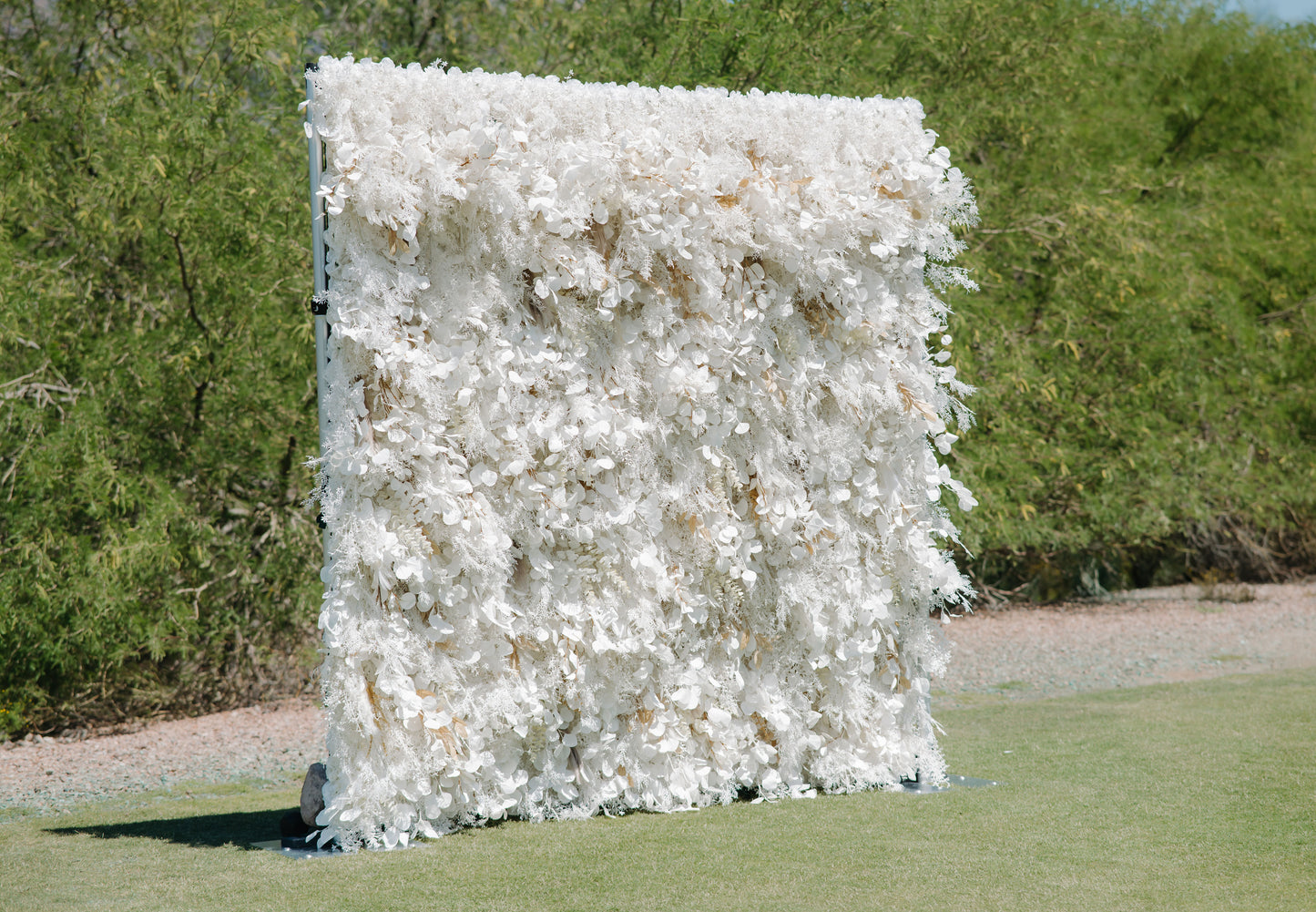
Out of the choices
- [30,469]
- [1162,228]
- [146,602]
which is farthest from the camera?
[1162,228]

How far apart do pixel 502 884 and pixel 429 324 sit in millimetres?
1710

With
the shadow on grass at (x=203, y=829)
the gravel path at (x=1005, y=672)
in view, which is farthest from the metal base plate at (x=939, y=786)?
the shadow on grass at (x=203, y=829)

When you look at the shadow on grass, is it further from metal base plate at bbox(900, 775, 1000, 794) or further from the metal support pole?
metal base plate at bbox(900, 775, 1000, 794)

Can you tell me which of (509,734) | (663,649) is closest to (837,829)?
(663,649)

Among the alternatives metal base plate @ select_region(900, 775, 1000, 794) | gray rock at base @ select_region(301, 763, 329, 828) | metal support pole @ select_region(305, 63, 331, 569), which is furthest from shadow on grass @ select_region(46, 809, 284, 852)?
metal base plate @ select_region(900, 775, 1000, 794)

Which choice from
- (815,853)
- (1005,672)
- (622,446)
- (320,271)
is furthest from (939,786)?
(1005,672)

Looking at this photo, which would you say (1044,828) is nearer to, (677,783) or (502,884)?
(677,783)

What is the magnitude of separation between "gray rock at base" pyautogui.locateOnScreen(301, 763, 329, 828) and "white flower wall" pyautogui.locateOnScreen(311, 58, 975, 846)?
242mm

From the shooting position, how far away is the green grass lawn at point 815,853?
3270 mm

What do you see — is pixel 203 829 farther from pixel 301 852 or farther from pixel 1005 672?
pixel 1005 672

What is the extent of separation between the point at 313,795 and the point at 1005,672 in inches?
202

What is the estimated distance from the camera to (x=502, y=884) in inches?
134

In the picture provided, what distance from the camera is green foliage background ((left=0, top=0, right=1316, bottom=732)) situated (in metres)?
6.61

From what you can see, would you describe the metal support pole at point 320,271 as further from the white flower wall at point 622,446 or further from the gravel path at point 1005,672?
the gravel path at point 1005,672
